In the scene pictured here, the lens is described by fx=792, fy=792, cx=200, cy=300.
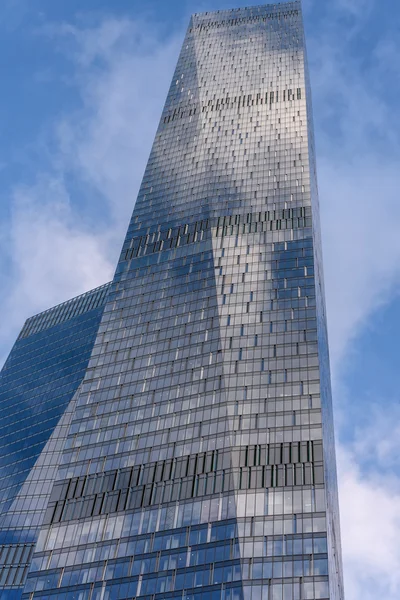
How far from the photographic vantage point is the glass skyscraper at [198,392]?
82.7 meters

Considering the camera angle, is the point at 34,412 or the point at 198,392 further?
the point at 34,412

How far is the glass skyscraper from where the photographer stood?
8269 cm

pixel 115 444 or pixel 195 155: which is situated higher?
pixel 195 155

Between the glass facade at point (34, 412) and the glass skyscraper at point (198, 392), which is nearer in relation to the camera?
the glass skyscraper at point (198, 392)

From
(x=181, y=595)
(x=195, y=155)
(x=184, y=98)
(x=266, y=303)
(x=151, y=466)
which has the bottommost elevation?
(x=181, y=595)

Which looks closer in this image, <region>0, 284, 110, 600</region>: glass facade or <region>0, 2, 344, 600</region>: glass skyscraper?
<region>0, 2, 344, 600</region>: glass skyscraper

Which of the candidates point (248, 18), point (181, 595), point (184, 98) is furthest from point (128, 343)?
point (248, 18)

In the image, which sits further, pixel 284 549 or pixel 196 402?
pixel 196 402

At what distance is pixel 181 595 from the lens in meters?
78.9

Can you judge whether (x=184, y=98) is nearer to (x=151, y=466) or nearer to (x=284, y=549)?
(x=151, y=466)

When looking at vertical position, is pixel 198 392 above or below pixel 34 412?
below

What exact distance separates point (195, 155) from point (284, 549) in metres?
79.3

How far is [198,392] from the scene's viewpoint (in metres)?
99.6

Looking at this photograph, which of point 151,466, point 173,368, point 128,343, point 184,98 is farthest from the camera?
point 184,98
